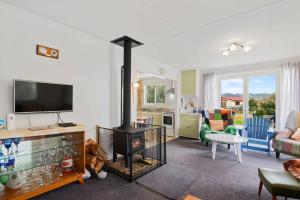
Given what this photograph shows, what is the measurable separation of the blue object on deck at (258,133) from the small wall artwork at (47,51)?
454cm

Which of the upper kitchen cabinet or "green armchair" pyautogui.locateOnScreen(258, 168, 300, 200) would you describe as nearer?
"green armchair" pyautogui.locateOnScreen(258, 168, 300, 200)

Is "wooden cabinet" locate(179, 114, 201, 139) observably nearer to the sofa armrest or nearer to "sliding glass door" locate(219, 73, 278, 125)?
"sliding glass door" locate(219, 73, 278, 125)

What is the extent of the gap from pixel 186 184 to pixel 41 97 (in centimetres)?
235

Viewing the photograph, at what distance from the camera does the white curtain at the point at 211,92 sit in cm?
508

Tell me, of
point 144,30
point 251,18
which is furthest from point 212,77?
point 144,30

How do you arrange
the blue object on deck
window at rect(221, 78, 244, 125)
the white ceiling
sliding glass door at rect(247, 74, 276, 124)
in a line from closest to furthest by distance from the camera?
the white ceiling < the blue object on deck < sliding glass door at rect(247, 74, 276, 124) < window at rect(221, 78, 244, 125)

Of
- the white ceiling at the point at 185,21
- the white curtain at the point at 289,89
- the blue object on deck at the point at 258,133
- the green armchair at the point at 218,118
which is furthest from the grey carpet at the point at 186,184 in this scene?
→ the white ceiling at the point at 185,21

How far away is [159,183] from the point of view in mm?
2246

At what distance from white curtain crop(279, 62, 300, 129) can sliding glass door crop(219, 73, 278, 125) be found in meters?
0.32

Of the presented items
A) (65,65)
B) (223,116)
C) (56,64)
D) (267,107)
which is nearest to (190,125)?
(223,116)

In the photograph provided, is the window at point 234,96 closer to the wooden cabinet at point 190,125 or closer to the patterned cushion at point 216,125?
the patterned cushion at point 216,125

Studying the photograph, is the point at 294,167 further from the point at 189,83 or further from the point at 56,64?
the point at 189,83

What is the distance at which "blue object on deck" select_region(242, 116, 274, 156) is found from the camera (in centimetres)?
368

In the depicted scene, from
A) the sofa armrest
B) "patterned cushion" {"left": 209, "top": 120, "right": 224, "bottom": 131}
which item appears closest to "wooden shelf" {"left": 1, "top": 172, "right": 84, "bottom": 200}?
"patterned cushion" {"left": 209, "top": 120, "right": 224, "bottom": 131}
